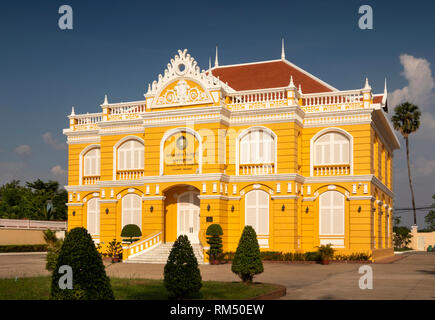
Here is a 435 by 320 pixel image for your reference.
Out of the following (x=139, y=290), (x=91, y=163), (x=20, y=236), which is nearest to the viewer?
(x=139, y=290)

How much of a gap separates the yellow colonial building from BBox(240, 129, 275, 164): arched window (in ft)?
0.18

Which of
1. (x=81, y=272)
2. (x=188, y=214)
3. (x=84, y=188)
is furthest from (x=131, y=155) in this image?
(x=81, y=272)

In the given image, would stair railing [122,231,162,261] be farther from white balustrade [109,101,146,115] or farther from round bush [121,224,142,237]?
white balustrade [109,101,146,115]

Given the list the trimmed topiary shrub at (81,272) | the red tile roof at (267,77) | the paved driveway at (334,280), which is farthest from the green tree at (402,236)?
the trimmed topiary shrub at (81,272)

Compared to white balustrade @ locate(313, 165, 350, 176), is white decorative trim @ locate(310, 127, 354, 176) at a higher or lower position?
higher

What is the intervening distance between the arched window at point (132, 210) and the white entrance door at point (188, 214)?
260 cm

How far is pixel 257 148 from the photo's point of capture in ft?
103

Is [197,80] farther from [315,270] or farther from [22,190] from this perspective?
[22,190]

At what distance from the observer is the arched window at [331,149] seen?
31.1m

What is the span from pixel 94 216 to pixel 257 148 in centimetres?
1203

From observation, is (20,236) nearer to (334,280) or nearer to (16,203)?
(16,203)

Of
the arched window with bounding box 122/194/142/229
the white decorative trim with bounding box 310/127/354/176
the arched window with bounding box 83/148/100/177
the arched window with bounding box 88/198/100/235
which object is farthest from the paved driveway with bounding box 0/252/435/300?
the arched window with bounding box 83/148/100/177

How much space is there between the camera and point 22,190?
6291 centimetres

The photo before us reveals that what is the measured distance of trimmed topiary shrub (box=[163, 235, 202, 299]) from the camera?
13.0 meters
